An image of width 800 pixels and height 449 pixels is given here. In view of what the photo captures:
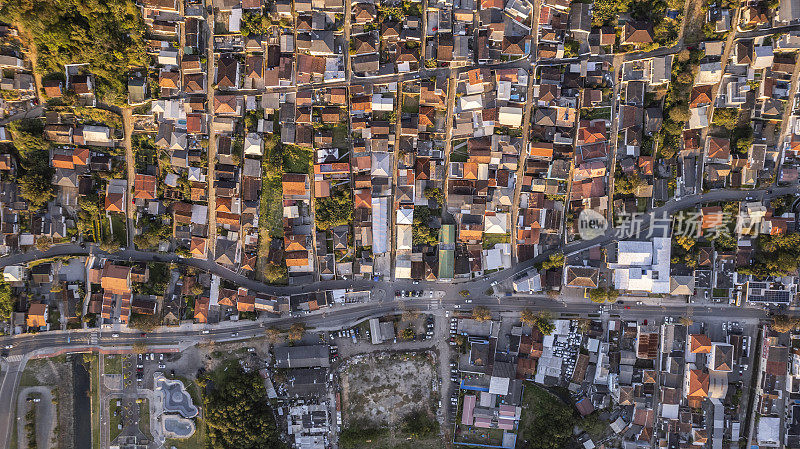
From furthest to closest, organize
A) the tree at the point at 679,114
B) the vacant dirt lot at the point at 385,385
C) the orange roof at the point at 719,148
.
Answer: the vacant dirt lot at the point at 385,385, the orange roof at the point at 719,148, the tree at the point at 679,114

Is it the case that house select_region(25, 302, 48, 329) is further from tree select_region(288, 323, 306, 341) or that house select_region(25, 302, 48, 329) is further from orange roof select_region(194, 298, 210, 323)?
tree select_region(288, 323, 306, 341)

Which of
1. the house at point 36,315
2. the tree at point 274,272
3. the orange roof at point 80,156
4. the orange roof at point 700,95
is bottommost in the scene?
the house at point 36,315

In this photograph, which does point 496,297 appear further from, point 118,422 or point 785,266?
point 118,422

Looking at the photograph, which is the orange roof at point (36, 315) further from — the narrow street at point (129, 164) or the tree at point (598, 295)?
the tree at point (598, 295)

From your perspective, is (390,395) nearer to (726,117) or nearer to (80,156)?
(80,156)

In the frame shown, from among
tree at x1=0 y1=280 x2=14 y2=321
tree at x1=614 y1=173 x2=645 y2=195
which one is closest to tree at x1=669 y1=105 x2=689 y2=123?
A: tree at x1=614 y1=173 x2=645 y2=195

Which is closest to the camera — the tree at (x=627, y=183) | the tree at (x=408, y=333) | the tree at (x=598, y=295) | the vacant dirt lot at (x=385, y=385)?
the tree at (x=627, y=183)

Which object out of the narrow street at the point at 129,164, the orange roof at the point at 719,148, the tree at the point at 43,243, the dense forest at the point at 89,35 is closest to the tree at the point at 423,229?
the orange roof at the point at 719,148
